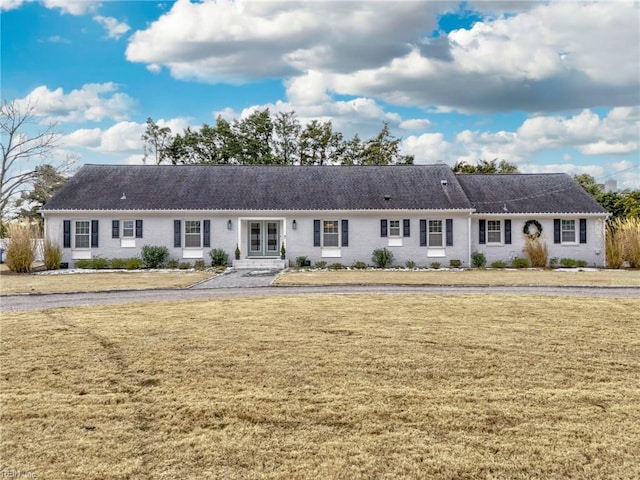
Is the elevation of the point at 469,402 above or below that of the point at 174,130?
below

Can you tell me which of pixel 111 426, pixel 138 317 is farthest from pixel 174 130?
pixel 111 426

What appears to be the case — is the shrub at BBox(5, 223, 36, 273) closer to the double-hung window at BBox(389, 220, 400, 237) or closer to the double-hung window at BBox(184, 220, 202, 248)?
the double-hung window at BBox(184, 220, 202, 248)

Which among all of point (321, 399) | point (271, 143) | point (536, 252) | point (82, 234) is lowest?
point (321, 399)

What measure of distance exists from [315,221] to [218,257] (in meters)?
→ 5.15

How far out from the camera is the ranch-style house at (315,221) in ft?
77.0

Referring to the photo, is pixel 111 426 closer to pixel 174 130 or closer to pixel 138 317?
pixel 138 317

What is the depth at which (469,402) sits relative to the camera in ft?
15.4

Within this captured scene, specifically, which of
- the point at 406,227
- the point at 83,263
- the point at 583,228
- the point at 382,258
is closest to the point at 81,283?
the point at 83,263

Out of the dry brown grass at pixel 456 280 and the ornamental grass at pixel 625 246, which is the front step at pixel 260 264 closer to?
the dry brown grass at pixel 456 280

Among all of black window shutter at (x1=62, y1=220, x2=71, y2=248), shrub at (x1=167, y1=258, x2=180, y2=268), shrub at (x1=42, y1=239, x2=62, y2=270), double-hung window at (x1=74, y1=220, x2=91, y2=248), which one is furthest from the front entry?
shrub at (x1=42, y1=239, x2=62, y2=270)

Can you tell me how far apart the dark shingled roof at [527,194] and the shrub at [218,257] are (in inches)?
523

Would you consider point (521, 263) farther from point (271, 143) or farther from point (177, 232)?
point (271, 143)

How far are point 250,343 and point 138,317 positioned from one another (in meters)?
3.48

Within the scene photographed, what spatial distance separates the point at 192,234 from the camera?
77.6 feet
